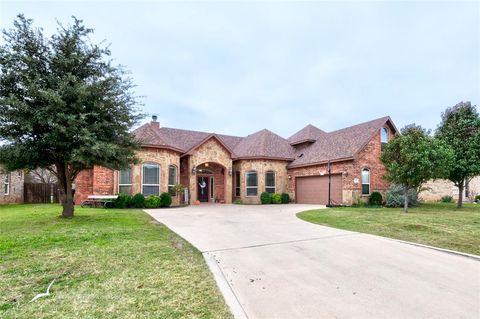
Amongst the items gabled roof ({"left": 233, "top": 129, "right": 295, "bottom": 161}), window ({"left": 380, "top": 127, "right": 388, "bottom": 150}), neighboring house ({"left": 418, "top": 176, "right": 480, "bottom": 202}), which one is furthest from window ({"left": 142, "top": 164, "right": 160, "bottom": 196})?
neighboring house ({"left": 418, "top": 176, "right": 480, "bottom": 202})

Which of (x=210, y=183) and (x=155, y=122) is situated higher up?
(x=155, y=122)

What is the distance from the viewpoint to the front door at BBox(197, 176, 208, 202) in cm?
2267

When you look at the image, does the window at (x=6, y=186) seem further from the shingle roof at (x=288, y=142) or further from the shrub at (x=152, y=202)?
the shrub at (x=152, y=202)

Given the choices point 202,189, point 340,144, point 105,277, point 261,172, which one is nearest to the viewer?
point 105,277

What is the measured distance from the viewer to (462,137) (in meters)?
16.9

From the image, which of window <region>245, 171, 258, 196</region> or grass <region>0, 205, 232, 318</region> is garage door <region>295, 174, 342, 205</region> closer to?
window <region>245, 171, 258, 196</region>

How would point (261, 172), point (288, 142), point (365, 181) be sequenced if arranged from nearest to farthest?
point (365, 181) < point (261, 172) < point (288, 142)

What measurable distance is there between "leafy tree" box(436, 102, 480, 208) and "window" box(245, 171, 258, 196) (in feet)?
40.9

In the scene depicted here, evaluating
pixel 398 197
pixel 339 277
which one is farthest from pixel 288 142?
pixel 339 277

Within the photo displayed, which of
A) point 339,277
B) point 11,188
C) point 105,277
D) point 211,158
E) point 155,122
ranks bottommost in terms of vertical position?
point 339,277

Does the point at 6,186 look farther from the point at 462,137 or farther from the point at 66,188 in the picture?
the point at 462,137

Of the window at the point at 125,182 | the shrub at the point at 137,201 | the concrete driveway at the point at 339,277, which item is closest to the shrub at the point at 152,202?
the shrub at the point at 137,201

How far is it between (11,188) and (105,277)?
2253 cm

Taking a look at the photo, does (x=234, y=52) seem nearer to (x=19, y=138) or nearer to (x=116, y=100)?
(x=116, y=100)
